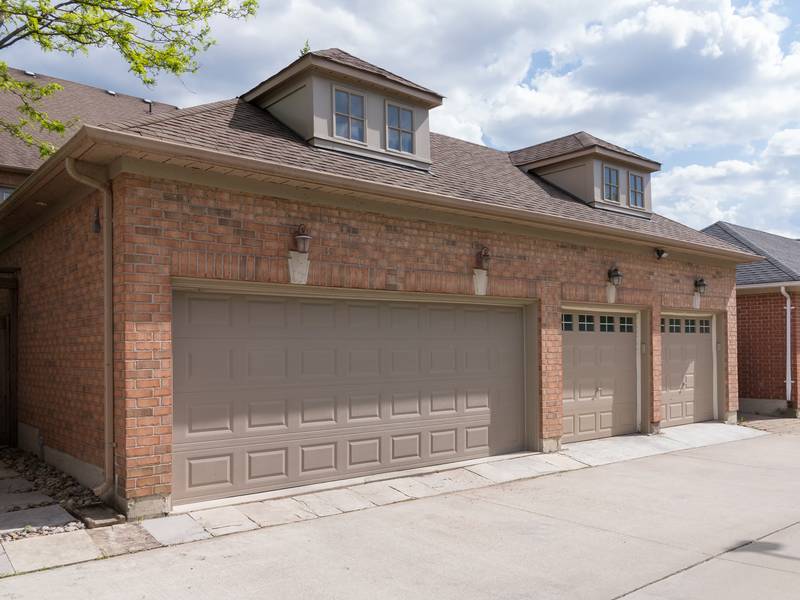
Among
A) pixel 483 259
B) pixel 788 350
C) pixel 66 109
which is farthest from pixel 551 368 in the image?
pixel 66 109

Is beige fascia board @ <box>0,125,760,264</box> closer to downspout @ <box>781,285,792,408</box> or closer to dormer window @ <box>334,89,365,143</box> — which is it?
dormer window @ <box>334,89,365,143</box>

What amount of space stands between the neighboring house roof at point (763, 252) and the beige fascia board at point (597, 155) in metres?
4.04

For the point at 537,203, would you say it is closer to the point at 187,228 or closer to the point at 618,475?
the point at 618,475

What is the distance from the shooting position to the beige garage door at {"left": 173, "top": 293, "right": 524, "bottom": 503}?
743cm

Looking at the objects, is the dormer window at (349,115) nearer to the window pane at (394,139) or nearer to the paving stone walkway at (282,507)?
the window pane at (394,139)

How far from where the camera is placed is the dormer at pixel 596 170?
13.7 meters

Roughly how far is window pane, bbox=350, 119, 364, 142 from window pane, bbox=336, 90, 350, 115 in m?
0.18

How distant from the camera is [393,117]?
1053cm

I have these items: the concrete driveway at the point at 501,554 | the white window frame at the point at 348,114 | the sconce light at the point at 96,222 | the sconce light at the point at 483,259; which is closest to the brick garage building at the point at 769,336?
the concrete driveway at the point at 501,554

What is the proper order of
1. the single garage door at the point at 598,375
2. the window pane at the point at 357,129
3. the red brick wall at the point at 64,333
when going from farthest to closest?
the single garage door at the point at 598,375, the window pane at the point at 357,129, the red brick wall at the point at 64,333

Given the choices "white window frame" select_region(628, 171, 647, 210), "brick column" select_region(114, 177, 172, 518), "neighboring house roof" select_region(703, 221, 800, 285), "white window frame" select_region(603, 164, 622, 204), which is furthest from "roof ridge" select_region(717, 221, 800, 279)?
"brick column" select_region(114, 177, 172, 518)

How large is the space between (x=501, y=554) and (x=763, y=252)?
16.3m

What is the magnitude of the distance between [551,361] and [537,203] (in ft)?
9.28

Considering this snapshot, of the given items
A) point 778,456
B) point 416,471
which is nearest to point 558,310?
point 416,471
